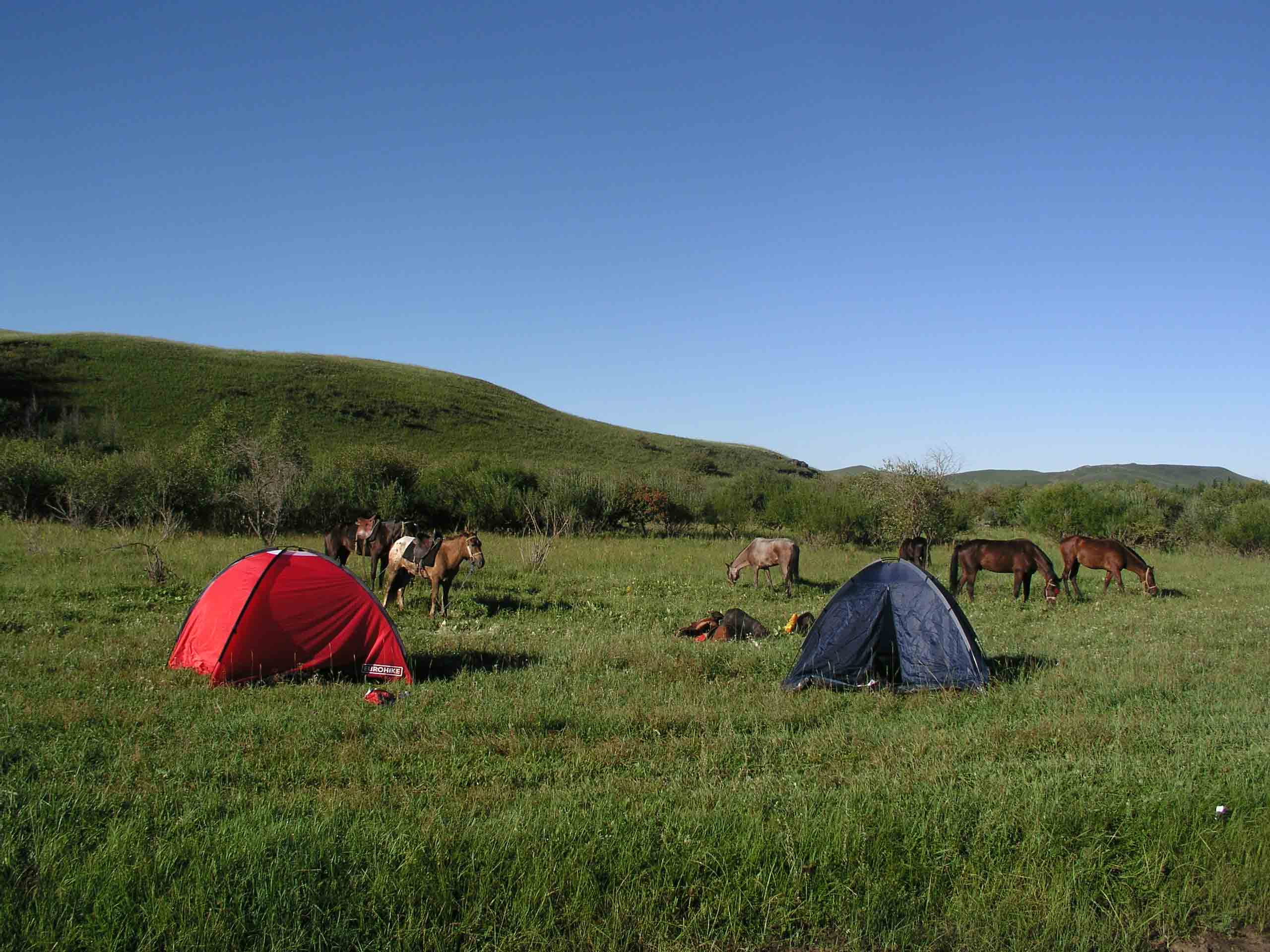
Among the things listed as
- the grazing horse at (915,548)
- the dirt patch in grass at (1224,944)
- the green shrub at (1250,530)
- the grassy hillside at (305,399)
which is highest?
the grassy hillside at (305,399)

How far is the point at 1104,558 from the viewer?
→ 69.9ft

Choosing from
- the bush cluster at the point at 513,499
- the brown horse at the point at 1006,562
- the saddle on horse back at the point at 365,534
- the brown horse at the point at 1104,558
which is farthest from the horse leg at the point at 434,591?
the brown horse at the point at 1104,558

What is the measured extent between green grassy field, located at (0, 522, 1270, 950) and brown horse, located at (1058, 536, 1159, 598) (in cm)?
998

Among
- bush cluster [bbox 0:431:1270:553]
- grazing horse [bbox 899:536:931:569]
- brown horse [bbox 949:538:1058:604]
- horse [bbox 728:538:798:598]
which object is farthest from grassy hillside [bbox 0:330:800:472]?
brown horse [bbox 949:538:1058:604]

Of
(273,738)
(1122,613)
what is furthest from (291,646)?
(1122,613)

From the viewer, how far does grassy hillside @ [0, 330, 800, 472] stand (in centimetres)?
6178

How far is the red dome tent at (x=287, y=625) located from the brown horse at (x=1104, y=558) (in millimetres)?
17911

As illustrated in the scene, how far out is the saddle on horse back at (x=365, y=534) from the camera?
59.1 ft

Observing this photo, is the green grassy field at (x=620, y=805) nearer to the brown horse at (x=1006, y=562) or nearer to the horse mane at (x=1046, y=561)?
the horse mane at (x=1046, y=561)

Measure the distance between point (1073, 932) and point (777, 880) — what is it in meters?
1.65

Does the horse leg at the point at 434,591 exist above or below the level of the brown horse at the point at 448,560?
below

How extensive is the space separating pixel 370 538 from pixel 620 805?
1356cm

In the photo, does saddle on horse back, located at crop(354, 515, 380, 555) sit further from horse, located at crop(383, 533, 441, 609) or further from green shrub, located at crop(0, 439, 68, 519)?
green shrub, located at crop(0, 439, 68, 519)

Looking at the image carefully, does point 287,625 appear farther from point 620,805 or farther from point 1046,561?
point 1046,561
